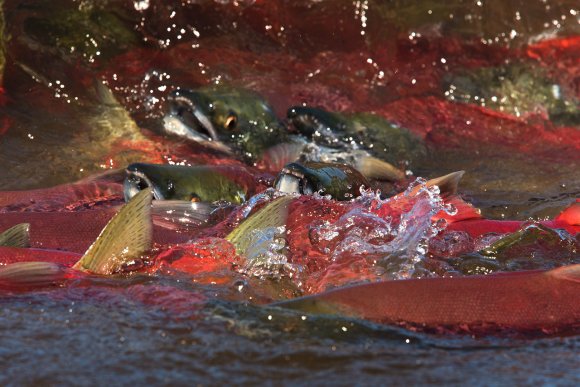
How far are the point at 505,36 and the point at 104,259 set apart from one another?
4273mm

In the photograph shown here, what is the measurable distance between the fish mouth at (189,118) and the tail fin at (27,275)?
2.37 m

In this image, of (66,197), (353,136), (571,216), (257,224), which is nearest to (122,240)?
(257,224)

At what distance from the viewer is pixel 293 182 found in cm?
422

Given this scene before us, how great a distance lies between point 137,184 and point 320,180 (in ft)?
2.50

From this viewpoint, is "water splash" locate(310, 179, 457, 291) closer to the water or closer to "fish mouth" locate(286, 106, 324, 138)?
the water

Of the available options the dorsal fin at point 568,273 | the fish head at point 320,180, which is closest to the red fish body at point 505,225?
the fish head at point 320,180

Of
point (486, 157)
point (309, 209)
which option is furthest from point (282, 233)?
point (486, 157)

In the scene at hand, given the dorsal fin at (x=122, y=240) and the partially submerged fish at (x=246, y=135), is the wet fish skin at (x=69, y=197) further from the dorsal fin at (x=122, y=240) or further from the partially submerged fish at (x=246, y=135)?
the dorsal fin at (x=122, y=240)

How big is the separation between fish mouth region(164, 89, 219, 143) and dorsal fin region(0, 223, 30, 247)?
2088 mm

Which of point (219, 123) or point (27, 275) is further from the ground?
point (219, 123)

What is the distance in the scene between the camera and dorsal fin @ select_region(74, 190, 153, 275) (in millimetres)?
3295

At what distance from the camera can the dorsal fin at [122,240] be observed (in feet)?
10.8

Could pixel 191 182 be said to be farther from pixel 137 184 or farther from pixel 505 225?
pixel 505 225

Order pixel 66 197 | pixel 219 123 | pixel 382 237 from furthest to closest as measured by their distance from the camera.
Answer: pixel 219 123
pixel 66 197
pixel 382 237
